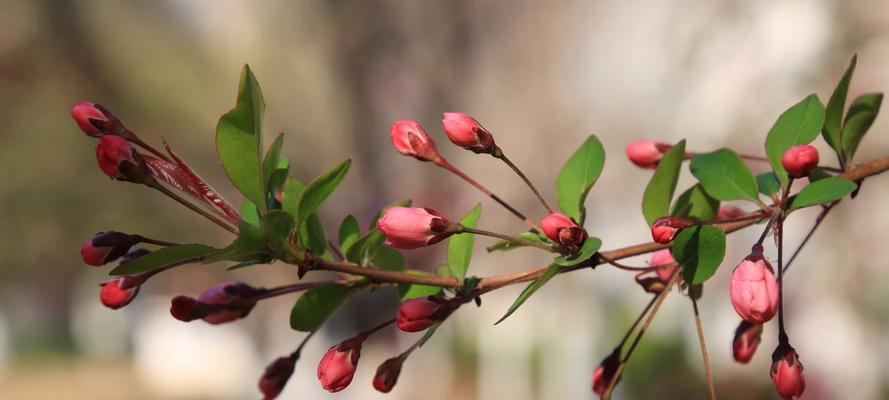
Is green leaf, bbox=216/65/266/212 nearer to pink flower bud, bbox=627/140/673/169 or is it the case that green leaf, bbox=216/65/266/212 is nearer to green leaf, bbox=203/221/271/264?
green leaf, bbox=203/221/271/264

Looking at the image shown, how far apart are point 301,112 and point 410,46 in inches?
27.6

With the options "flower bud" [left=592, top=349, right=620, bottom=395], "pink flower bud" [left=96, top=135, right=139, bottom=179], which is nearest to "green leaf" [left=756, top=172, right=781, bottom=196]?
"flower bud" [left=592, top=349, right=620, bottom=395]

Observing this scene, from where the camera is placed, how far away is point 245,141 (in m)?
0.38

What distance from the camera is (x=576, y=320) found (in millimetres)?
4992

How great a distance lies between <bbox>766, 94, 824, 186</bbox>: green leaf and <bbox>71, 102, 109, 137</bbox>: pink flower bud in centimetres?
36

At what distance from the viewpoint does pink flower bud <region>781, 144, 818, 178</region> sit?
409 millimetres

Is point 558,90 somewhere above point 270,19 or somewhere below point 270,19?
below

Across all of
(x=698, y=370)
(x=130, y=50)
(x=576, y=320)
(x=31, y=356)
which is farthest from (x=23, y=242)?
(x=698, y=370)

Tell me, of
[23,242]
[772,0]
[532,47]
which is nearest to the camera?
[772,0]

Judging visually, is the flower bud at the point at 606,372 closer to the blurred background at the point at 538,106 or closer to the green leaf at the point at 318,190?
the green leaf at the point at 318,190

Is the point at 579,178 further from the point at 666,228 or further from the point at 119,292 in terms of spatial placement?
the point at 119,292

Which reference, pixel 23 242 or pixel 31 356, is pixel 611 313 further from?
pixel 31 356

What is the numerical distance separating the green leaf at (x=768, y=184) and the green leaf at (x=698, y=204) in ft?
0.09

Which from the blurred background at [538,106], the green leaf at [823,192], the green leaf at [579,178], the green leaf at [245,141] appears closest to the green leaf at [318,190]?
the green leaf at [245,141]
